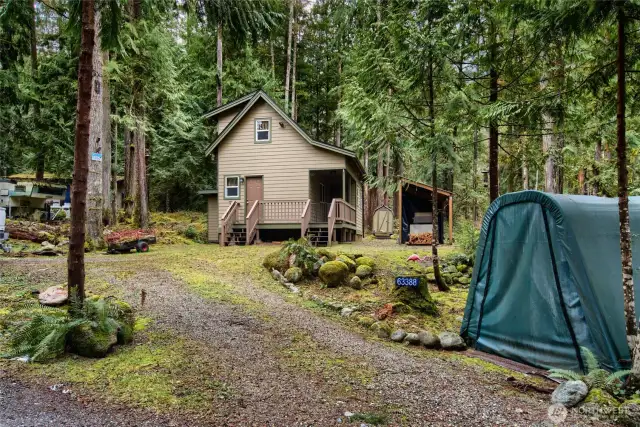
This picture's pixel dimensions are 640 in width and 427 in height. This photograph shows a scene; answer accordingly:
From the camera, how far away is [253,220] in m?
17.0

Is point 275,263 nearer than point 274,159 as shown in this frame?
→ Yes

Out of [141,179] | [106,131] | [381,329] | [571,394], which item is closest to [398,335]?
[381,329]

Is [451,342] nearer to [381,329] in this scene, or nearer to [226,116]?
[381,329]

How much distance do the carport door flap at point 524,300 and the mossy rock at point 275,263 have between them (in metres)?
5.23

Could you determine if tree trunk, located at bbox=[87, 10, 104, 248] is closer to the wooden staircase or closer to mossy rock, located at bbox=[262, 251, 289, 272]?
mossy rock, located at bbox=[262, 251, 289, 272]

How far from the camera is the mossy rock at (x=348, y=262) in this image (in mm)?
9562

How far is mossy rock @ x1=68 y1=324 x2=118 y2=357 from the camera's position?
410cm

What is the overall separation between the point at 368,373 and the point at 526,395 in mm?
1533

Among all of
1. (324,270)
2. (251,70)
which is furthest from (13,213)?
(324,270)

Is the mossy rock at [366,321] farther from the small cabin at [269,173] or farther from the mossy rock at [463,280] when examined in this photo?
the small cabin at [269,173]

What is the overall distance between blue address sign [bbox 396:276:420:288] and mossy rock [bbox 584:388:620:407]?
3.56 meters

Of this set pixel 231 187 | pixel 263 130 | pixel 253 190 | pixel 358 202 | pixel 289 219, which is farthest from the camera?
pixel 358 202

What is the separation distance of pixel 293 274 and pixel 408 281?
309cm
